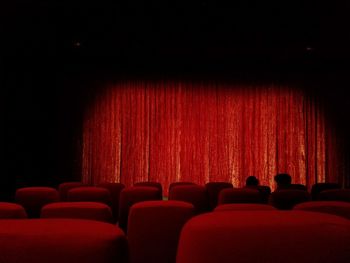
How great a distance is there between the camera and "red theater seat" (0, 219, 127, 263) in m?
0.96

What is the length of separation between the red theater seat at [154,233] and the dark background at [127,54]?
4849 mm

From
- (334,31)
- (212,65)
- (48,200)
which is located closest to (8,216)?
(48,200)

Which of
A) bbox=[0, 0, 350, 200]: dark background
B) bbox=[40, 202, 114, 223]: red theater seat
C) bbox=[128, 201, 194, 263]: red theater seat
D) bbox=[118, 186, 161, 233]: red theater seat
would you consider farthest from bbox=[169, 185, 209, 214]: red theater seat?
bbox=[0, 0, 350, 200]: dark background

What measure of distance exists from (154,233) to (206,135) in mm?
9279

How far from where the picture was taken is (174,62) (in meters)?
11.0

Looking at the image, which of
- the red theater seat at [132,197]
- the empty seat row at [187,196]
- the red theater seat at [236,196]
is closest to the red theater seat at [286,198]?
the empty seat row at [187,196]

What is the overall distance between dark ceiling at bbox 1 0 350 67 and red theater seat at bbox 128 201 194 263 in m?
4.85

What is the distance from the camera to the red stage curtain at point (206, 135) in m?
11.2

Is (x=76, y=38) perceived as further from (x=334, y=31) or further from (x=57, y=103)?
(x=334, y=31)

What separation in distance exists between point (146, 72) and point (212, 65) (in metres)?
1.71

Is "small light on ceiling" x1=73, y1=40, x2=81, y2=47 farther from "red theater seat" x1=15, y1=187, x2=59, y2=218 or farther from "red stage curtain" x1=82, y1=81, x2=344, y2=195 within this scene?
"red theater seat" x1=15, y1=187, x2=59, y2=218

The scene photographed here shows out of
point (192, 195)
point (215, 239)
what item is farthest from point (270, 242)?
point (192, 195)

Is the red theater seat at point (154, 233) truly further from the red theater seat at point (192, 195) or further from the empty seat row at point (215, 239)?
the red theater seat at point (192, 195)

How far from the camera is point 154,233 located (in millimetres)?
2395
